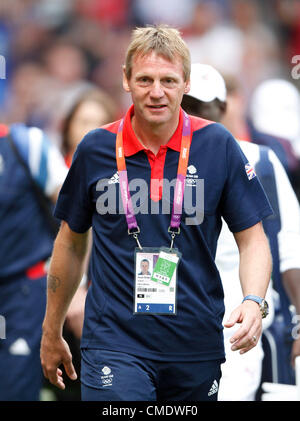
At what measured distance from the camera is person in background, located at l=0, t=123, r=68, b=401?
6176 mm

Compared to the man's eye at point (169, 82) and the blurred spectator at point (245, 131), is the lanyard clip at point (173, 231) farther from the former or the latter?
the blurred spectator at point (245, 131)

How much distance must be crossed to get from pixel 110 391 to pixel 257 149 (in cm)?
218

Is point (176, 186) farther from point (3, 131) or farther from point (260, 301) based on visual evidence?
point (3, 131)

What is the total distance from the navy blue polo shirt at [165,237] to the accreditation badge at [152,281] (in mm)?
27

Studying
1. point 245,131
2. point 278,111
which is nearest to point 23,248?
point 245,131

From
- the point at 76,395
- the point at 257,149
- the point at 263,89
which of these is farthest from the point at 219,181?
the point at 263,89

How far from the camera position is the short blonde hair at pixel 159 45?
14.5 ft

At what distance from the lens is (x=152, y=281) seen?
14.4ft

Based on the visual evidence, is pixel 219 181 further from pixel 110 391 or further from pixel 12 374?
pixel 12 374

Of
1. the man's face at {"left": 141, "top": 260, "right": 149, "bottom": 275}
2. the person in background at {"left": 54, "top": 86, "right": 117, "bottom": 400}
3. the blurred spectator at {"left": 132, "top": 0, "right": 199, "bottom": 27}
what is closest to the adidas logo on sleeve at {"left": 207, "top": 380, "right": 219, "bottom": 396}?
the man's face at {"left": 141, "top": 260, "right": 149, "bottom": 275}

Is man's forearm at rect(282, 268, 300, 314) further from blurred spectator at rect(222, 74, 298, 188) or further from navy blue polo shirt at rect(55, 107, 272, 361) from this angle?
navy blue polo shirt at rect(55, 107, 272, 361)

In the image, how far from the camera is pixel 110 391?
14.0 ft

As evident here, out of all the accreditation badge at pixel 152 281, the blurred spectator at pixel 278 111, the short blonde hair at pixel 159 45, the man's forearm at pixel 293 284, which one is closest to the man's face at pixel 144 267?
the accreditation badge at pixel 152 281

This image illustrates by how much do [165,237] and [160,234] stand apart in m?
0.03
